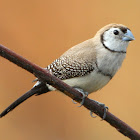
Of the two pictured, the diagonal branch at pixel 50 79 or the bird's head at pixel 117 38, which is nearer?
the diagonal branch at pixel 50 79

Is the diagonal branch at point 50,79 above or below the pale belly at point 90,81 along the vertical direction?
above

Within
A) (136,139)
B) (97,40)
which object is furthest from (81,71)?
(136,139)

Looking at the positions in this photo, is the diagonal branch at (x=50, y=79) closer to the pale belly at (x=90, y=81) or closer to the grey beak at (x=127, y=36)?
the pale belly at (x=90, y=81)

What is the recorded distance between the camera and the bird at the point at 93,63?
154cm

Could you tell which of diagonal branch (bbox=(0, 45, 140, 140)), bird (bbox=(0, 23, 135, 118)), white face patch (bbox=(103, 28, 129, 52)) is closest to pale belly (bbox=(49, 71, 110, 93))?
bird (bbox=(0, 23, 135, 118))

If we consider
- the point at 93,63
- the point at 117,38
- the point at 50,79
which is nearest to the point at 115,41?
the point at 117,38

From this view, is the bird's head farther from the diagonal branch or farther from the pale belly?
the diagonal branch

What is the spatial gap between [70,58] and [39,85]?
231 millimetres

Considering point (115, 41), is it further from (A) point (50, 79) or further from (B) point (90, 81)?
(A) point (50, 79)

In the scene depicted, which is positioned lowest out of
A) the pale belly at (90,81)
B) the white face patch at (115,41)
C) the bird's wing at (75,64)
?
the pale belly at (90,81)

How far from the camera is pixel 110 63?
1.56 metres

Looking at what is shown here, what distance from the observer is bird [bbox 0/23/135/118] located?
5.05 feet

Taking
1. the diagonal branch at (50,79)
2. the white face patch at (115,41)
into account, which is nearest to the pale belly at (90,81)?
the white face patch at (115,41)

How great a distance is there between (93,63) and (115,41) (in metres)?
0.21
